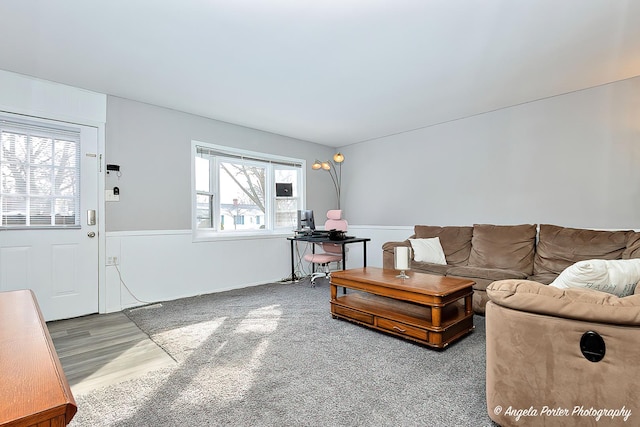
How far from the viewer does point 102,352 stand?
2.46 metres

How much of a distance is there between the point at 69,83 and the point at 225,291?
9.60 feet

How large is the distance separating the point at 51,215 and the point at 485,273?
4471 millimetres

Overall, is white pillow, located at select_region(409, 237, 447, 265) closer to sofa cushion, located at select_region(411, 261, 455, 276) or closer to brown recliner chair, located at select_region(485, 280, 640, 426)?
sofa cushion, located at select_region(411, 261, 455, 276)

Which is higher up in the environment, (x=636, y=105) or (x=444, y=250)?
(x=636, y=105)

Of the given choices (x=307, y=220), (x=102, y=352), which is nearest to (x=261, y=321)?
(x=102, y=352)

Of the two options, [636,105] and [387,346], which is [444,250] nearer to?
[387,346]

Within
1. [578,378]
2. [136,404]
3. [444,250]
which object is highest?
[444,250]

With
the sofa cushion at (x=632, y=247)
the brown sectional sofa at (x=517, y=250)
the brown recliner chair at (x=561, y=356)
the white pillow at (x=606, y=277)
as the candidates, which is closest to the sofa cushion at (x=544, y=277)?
the brown sectional sofa at (x=517, y=250)

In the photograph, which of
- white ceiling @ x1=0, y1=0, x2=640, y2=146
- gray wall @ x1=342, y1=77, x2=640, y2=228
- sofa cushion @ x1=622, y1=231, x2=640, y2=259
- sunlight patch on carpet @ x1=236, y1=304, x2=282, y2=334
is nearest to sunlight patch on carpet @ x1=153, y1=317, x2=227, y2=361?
sunlight patch on carpet @ x1=236, y1=304, x2=282, y2=334

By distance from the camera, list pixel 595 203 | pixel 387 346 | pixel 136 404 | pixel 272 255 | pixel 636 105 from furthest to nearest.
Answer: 1. pixel 272 255
2. pixel 595 203
3. pixel 636 105
4. pixel 387 346
5. pixel 136 404

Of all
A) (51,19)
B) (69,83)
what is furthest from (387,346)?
(69,83)

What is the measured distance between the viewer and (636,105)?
318 cm

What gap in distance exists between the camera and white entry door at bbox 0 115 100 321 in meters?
3.04

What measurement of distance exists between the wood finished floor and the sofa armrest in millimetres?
2174
